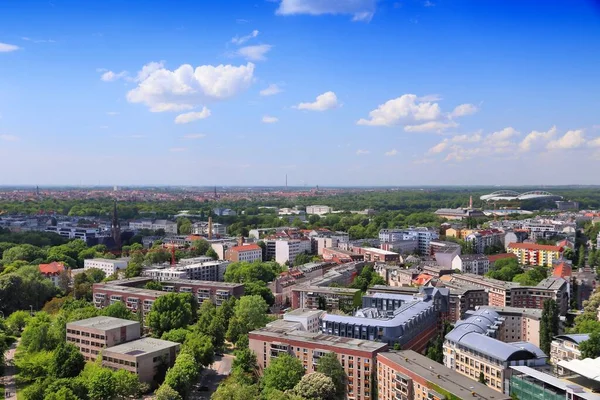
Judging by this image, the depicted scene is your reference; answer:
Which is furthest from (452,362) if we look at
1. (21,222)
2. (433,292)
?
(21,222)

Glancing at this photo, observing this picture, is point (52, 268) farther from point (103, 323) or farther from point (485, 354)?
point (485, 354)

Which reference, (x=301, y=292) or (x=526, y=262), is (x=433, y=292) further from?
(x=526, y=262)

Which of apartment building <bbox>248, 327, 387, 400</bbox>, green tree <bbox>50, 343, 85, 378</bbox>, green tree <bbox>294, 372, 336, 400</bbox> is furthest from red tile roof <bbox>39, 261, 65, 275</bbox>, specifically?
green tree <bbox>294, 372, 336, 400</bbox>

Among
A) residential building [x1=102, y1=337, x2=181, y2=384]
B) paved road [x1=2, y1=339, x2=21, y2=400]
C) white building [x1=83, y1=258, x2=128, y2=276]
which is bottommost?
paved road [x1=2, y1=339, x2=21, y2=400]

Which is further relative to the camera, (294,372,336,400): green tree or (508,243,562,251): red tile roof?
(508,243,562,251): red tile roof

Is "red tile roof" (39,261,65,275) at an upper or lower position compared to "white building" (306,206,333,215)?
lower

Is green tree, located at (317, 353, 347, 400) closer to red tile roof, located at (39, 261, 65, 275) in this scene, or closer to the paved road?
the paved road

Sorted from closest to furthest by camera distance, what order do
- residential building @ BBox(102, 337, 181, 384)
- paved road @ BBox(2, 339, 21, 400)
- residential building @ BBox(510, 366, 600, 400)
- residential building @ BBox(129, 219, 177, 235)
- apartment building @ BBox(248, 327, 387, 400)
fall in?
1. residential building @ BBox(510, 366, 600, 400)
2. apartment building @ BBox(248, 327, 387, 400)
3. paved road @ BBox(2, 339, 21, 400)
4. residential building @ BBox(102, 337, 181, 384)
5. residential building @ BBox(129, 219, 177, 235)

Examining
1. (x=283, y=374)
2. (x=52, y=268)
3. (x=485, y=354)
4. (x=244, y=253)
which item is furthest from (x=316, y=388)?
(x=244, y=253)
